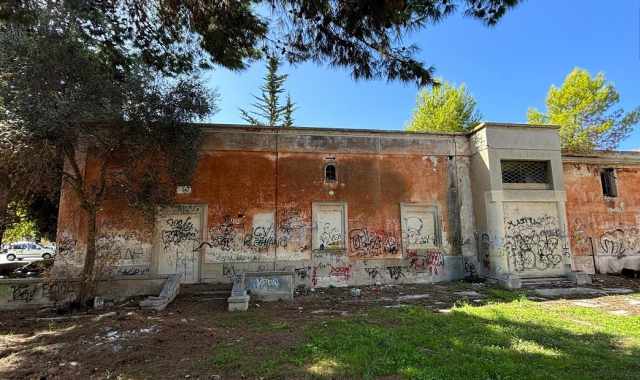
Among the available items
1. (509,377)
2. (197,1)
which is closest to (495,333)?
(509,377)

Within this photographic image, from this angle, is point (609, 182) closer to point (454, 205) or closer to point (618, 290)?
point (618, 290)

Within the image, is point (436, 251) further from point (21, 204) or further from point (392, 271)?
point (21, 204)

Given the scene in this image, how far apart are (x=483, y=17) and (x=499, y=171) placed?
619cm

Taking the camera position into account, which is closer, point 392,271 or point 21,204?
point 21,204

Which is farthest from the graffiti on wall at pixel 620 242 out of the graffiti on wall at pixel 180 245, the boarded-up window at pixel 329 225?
the graffiti on wall at pixel 180 245

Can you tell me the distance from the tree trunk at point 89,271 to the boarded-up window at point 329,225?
5892mm

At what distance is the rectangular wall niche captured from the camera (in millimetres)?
10906

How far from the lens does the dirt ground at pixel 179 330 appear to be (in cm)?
429

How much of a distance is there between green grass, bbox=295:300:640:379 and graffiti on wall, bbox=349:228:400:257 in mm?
3624

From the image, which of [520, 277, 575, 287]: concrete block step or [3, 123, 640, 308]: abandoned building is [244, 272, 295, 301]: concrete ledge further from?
[520, 277, 575, 287]: concrete block step

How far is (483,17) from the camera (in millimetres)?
5805

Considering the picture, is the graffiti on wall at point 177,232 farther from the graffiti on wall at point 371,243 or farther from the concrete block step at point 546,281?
the concrete block step at point 546,281

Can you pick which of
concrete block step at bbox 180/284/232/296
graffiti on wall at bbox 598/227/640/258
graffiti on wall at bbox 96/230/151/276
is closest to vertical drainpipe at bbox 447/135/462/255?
graffiti on wall at bbox 598/227/640/258

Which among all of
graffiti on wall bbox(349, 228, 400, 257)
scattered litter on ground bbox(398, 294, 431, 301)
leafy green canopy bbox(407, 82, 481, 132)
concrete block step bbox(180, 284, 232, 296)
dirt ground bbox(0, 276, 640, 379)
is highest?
leafy green canopy bbox(407, 82, 481, 132)
